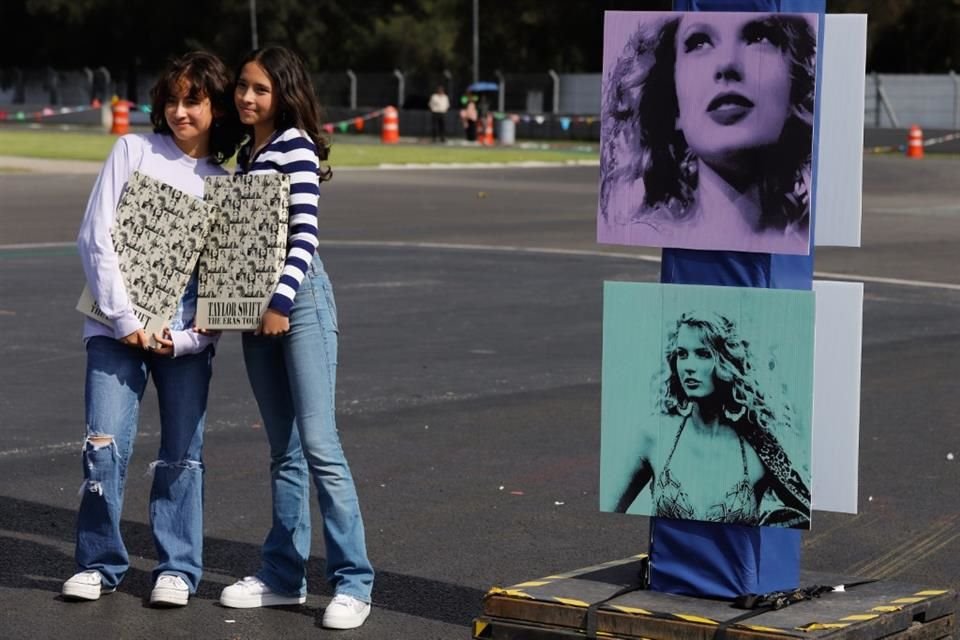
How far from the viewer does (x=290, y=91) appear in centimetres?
550

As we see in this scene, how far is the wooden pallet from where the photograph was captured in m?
4.79

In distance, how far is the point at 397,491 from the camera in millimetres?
7754

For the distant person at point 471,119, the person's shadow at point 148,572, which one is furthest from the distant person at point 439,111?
the person's shadow at point 148,572

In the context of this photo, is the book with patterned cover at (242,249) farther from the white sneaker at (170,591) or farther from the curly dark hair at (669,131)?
the curly dark hair at (669,131)

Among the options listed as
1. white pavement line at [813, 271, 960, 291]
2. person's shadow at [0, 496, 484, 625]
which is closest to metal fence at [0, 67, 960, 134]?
white pavement line at [813, 271, 960, 291]

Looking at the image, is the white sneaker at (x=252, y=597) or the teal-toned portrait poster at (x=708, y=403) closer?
the teal-toned portrait poster at (x=708, y=403)

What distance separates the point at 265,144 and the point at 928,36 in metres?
69.8

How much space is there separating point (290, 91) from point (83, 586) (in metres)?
1.73

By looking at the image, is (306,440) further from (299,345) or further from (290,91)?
(290,91)

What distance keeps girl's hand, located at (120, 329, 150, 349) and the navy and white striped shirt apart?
46 centimetres

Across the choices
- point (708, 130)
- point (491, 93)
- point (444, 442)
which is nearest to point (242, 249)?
point (708, 130)

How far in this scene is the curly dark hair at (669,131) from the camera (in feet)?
15.8

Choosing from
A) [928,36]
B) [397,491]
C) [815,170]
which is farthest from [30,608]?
[928,36]

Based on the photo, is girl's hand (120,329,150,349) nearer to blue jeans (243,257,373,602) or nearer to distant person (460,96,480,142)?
blue jeans (243,257,373,602)
